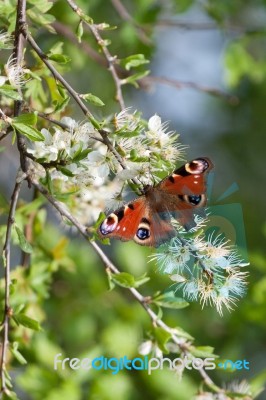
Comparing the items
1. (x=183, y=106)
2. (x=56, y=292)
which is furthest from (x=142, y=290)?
(x=183, y=106)

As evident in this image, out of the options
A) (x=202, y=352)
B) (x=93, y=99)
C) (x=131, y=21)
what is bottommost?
(x=202, y=352)

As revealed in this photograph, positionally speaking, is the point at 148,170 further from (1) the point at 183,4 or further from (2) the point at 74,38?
(1) the point at 183,4

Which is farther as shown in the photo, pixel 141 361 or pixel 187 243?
pixel 141 361

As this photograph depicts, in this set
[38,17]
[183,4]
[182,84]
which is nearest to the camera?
[38,17]

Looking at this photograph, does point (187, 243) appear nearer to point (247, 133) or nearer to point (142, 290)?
point (142, 290)

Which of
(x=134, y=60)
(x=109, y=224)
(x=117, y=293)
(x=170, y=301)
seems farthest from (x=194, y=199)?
(x=117, y=293)

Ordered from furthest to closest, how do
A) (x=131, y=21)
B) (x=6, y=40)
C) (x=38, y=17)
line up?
(x=131, y=21) → (x=38, y=17) → (x=6, y=40)
